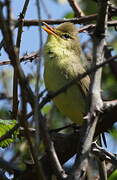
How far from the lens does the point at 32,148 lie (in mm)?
1678

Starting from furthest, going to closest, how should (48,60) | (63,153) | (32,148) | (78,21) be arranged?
(48,60)
(78,21)
(63,153)
(32,148)

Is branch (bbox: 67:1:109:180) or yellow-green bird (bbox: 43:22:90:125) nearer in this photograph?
branch (bbox: 67:1:109:180)

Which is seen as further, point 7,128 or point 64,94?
point 64,94

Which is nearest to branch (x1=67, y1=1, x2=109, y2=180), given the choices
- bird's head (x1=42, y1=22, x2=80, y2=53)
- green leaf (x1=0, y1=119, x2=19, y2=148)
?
green leaf (x1=0, y1=119, x2=19, y2=148)

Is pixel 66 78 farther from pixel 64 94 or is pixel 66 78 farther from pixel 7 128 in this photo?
pixel 7 128

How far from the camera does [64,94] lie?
4000 millimetres

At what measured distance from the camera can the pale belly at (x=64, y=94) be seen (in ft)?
13.0

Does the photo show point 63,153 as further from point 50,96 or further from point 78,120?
point 78,120

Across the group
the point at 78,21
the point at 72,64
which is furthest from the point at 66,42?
the point at 78,21

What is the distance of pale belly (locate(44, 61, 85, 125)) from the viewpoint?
396 centimetres

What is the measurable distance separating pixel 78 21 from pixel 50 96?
209 cm

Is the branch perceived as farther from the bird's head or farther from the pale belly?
the bird's head

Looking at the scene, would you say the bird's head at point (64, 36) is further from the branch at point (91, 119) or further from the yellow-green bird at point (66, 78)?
the branch at point (91, 119)

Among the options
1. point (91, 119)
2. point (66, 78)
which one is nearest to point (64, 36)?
point (66, 78)
